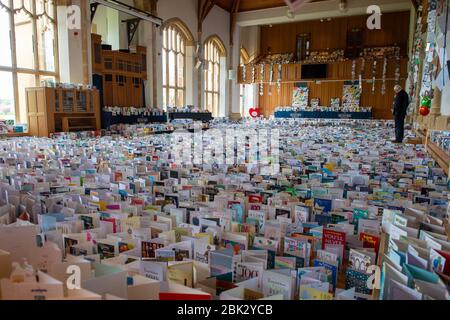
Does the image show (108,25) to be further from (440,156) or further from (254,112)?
(440,156)

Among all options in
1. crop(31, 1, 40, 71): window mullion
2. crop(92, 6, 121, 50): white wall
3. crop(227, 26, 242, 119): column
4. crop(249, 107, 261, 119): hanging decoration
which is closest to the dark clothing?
crop(31, 1, 40, 71): window mullion

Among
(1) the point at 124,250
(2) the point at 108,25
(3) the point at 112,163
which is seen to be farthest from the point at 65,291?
(2) the point at 108,25

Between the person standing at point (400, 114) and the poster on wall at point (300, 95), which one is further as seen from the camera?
the poster on wall at point (300, 95)

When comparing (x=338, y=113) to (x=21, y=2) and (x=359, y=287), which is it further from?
(x=359, y=287)

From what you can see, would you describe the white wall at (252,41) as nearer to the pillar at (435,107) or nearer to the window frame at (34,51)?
the window frame at (34,51)

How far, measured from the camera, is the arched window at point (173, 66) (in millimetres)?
16141

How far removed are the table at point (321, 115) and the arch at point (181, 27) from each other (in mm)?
6741

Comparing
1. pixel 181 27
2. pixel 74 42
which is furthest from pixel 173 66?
pixel 74 42

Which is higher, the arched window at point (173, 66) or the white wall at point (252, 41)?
the white wall at point (252, 41)

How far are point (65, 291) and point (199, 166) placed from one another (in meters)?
3.78

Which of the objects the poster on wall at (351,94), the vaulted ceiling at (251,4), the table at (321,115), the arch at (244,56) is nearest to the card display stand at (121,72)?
the vaulted ceiling at (251,4)

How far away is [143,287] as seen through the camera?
4.36ft

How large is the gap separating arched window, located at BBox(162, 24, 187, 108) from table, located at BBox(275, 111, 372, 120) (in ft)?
20.3

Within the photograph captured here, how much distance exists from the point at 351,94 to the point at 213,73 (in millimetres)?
7910
